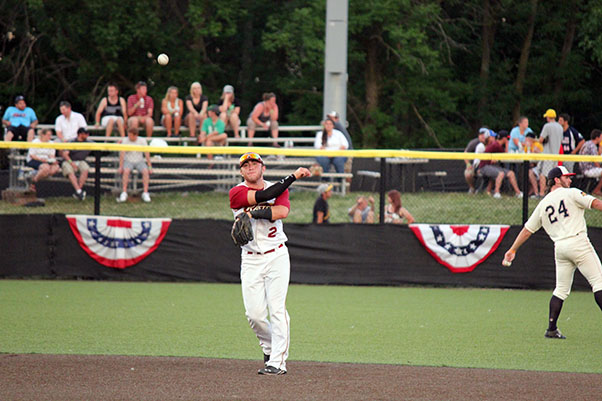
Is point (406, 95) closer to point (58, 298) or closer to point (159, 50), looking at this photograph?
point (159, 50)

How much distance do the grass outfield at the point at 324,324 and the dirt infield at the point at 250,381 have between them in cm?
44

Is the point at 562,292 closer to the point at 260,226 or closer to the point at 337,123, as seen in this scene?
the point at 260,226

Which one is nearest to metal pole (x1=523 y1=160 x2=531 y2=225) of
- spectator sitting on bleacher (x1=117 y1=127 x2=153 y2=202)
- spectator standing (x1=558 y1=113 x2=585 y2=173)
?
spectator standing (x1=558 y1=113 x2=585 y2=173)

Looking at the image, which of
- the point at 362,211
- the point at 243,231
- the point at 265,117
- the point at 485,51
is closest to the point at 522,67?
the point at 485,51

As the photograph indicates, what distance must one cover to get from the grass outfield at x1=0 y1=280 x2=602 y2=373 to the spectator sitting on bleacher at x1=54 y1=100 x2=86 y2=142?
4697 millimetres

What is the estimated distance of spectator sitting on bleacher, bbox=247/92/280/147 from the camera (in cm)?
2042

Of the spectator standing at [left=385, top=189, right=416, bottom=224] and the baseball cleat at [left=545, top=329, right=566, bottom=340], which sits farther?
the spectator standing at [left=385, top=189, right=416, bottom=224]

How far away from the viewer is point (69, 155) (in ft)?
52.4

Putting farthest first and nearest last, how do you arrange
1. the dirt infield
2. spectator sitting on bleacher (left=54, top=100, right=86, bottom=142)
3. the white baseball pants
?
spectator sitting on bleacher (left=54, top=100, right=86, bottom=142) → the white baseball pants → the dirt infield

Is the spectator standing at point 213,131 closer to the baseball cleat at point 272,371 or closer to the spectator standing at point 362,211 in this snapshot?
the spectator standing at point 362,211

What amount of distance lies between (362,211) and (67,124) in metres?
7.02

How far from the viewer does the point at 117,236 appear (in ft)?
49.2

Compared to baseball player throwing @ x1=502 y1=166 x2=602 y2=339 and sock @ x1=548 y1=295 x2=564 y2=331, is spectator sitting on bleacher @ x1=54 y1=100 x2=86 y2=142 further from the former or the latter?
sock @ x1=548 y1=295 x2=564 y2=331

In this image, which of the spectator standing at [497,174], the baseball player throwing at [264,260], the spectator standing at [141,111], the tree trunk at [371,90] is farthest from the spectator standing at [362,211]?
the tree trunk at [371,90]
